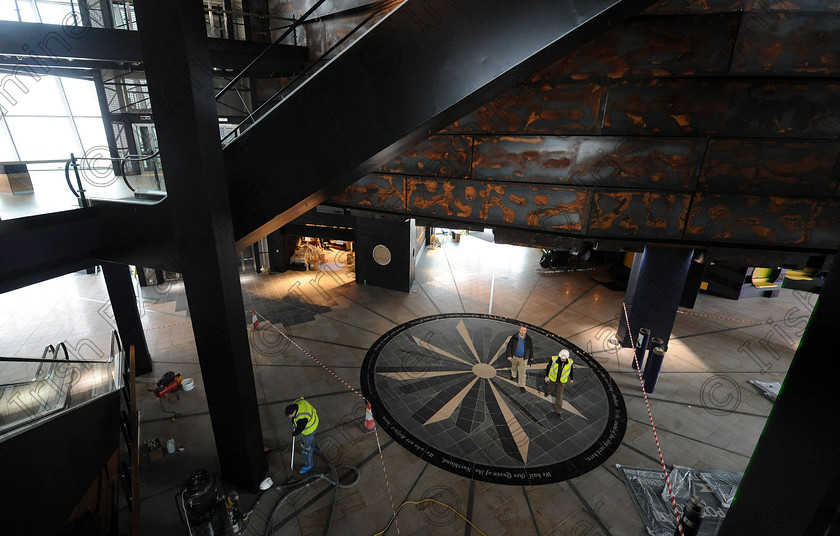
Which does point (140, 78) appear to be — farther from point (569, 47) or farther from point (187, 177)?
point (569, 47)

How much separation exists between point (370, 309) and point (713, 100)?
12.2m

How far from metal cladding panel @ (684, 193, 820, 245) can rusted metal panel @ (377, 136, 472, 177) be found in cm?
461

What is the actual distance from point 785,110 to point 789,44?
3.48 ft

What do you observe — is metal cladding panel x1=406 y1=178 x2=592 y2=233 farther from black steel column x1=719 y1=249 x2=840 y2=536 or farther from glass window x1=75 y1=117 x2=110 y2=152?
glass window x1=75 y1=117 x2=110 y2=152

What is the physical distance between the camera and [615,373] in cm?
1115

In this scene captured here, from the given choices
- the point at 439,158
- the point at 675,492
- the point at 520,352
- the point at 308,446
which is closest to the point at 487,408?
the point at 520,352

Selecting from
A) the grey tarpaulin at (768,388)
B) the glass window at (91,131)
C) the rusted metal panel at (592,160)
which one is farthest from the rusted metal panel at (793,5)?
the glass window at (91,131)

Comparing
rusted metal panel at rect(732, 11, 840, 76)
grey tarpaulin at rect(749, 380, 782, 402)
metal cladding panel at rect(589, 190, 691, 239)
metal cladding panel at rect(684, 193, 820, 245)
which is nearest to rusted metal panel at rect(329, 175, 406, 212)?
metal cladding panel at rect(589, 190, 691, 239)

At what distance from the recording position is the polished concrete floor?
6879 millimetres

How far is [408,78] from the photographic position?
11.2 ft

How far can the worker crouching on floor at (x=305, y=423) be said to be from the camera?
A: 705 centimetres

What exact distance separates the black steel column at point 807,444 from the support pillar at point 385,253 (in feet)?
46.9
